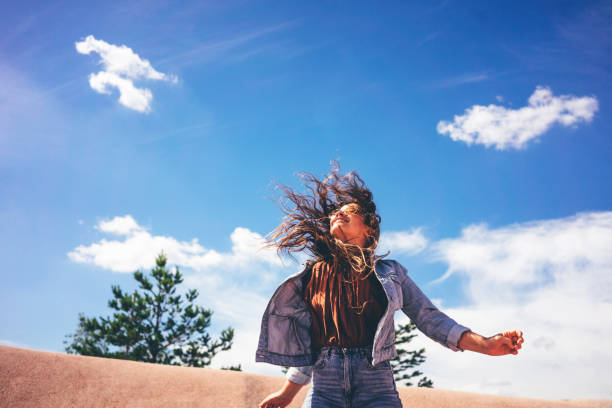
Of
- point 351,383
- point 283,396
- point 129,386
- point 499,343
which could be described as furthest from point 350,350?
point 129,386

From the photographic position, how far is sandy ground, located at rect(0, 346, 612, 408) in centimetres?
320

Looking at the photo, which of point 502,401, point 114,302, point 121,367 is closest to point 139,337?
point 114,302

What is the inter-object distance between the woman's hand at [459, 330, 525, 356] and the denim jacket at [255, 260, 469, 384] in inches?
3.6

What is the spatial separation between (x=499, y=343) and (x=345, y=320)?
0.76 metres

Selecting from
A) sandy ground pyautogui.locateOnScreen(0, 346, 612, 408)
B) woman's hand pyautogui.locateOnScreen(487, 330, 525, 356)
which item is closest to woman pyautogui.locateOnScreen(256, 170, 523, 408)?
woman's hand pyautogui.locateOnScreen(487, 330, 525, 356)

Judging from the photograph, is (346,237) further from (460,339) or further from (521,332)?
(521,332)

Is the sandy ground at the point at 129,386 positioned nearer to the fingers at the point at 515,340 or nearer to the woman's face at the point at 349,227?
the woman's face at the point at 349,227

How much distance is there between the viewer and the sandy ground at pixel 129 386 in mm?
3195

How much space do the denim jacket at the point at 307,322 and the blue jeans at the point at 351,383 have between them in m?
0.11

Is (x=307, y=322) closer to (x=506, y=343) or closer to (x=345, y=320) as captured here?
(x=345, y=320)

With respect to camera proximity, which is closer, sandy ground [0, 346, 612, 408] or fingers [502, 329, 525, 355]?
fingers [502, 329, 525, 355]

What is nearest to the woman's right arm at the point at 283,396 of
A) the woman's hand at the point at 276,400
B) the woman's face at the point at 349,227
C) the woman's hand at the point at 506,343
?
the woman's hand at the point at 276,400

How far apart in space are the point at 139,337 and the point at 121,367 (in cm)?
1234

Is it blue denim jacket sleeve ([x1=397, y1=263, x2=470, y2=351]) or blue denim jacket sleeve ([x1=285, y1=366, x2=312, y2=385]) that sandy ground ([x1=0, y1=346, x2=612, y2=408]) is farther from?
blue denim jacket sleeve ([x1=397, y1=263, x2=470, y2=351])
